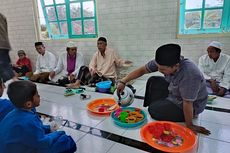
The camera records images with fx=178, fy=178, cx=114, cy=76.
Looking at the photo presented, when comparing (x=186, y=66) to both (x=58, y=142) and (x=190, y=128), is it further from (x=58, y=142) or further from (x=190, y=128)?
(x=58, y=142)

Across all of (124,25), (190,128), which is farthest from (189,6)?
(190,128)

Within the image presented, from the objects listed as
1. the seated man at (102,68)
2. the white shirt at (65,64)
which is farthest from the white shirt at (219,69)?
the white shirt at (65,64)

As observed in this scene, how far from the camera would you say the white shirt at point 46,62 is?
3.87 metres

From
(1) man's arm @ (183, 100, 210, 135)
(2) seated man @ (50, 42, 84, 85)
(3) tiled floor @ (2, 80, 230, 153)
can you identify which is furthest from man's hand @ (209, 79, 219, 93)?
(2) seated man @ (50, 42, 84, 85)

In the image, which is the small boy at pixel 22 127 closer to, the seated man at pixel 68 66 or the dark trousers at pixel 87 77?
the dark trousers at pixel 87 77

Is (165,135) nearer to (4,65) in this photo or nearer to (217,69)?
(217,69)

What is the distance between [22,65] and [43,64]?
0.93 m

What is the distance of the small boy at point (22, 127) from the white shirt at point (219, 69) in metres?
2.46

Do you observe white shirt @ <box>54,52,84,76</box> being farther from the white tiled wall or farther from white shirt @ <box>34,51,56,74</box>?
the white tiled wall

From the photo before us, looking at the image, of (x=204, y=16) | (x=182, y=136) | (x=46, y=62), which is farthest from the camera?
(x=46, y=62)

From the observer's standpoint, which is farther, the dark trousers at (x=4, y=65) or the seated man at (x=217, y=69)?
the seated man at (x=217, y=69)

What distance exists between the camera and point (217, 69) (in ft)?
8.75

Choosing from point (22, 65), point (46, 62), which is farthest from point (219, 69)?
point (22, 65)

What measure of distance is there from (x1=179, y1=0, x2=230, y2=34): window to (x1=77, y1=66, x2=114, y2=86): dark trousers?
164cm
